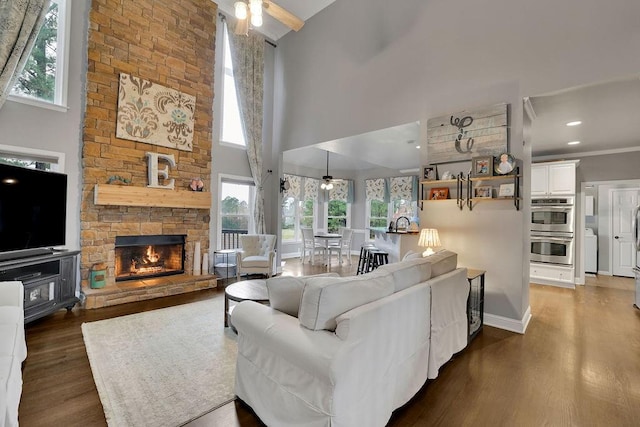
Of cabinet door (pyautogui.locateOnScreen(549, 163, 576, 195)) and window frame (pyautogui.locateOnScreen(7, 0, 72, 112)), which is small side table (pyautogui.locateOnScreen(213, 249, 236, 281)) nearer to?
window frame (pyautogui.locateOnScreen(7, 0, 72, 112))

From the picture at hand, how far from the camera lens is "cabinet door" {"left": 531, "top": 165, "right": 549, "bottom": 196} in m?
5.51

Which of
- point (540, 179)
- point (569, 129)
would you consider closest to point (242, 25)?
point (569, 129)

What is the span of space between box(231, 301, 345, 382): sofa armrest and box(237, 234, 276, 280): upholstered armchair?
3164 mm

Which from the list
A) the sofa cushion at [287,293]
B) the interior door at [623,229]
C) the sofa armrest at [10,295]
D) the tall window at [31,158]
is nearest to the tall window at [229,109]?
the tall window at [31,158]

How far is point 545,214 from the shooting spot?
554cm

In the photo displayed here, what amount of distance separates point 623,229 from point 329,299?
8.14 meters

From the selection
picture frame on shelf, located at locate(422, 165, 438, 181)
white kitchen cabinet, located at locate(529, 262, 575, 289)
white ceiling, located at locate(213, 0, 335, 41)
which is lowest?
white kitchen cabinet, located at locate(529, 262, 575, 289)

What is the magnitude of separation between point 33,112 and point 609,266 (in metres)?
10.8

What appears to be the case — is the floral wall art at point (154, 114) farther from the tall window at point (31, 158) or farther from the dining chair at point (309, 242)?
the dining chair at point (309, 242)

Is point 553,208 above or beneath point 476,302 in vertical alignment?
above

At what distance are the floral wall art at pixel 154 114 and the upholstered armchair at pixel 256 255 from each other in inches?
76.9

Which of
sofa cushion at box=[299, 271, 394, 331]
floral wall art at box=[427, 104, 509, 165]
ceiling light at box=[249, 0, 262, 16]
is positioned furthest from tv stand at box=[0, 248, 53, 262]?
floral wall art at box=[427, 104, 509, 165]

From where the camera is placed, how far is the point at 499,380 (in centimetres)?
223

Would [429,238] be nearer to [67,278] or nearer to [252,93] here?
[67,278]
